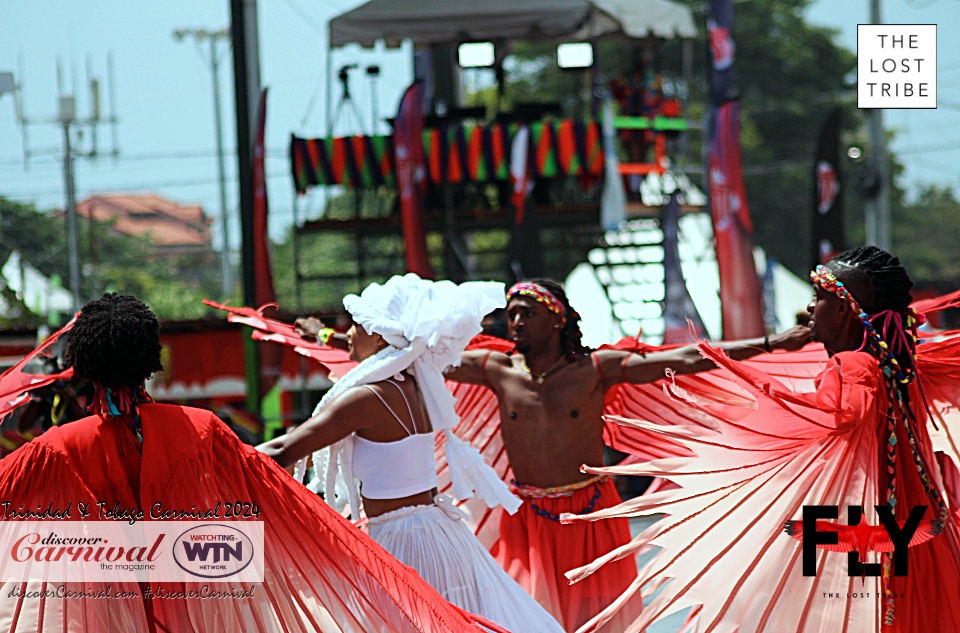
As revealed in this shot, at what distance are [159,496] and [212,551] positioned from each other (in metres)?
0.21

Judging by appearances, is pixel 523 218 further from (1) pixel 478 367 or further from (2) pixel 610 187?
(1) pixel 478 367

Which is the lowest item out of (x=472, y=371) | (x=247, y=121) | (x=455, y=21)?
(x=472, y=371)

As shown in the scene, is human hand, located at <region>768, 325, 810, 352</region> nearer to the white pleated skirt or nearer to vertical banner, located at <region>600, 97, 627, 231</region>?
the white pleated skirt

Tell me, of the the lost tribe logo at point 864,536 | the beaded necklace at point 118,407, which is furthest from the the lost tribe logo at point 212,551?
the the lost tribe logo at point 864,536

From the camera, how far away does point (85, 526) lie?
284 centimetres

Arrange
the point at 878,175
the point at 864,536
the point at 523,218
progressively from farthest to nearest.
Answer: the point at 878,175 → the point at 523,218 → the point at 864,536

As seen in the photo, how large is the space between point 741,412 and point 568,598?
1.62 m

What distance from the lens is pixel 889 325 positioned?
3.43m

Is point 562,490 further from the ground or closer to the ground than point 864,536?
closer to the ground

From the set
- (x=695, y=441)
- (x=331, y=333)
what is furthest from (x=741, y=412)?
(x=331, y=333)

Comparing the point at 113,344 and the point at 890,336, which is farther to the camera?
the point at 890,336

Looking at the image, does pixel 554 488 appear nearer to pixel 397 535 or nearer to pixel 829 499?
pixel 397 535

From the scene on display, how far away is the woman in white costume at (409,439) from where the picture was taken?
387cm

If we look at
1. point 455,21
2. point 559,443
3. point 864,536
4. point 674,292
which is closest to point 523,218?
point 674,292
